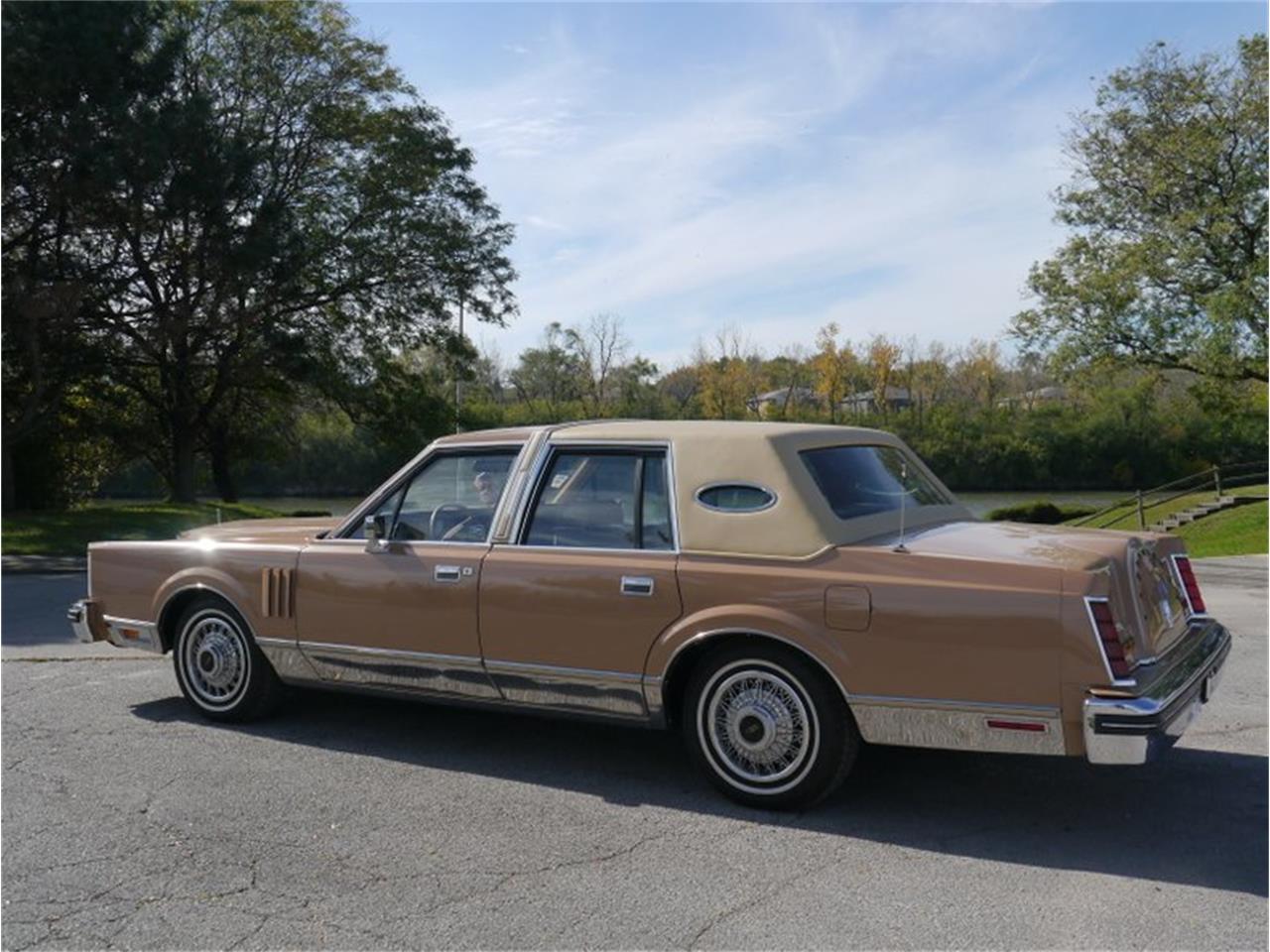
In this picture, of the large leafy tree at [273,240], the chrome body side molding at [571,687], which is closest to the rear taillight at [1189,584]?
the chrome body side molding at [571,687]

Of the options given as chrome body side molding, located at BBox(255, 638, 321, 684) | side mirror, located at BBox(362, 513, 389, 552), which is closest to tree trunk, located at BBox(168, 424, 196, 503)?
chrome body side molding, located at BBox(255, 638, 321, 684)

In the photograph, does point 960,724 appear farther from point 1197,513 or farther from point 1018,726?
point 1197,513

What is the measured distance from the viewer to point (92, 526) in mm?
24688

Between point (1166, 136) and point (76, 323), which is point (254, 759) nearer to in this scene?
point (76, 323)

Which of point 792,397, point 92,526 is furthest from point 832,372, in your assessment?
point 92,526

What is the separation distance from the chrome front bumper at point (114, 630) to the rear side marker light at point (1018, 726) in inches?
180

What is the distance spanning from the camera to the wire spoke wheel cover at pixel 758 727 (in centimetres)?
483

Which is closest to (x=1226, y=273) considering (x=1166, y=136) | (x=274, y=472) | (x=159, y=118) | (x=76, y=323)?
(x=1166, y=136)

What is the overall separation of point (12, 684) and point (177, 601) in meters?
1.88

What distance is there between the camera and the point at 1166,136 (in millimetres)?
29750

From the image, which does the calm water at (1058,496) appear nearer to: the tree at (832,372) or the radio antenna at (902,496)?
the tree at (832,372)

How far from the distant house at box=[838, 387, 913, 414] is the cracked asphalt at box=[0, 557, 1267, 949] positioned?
4673cm

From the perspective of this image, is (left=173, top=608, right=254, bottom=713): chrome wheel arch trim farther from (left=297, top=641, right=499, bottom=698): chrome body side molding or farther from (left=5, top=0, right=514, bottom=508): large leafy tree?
(left=5, top=0, right=514, bottom=508): large leafy tree

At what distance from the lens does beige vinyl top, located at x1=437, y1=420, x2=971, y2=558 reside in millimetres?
4996
